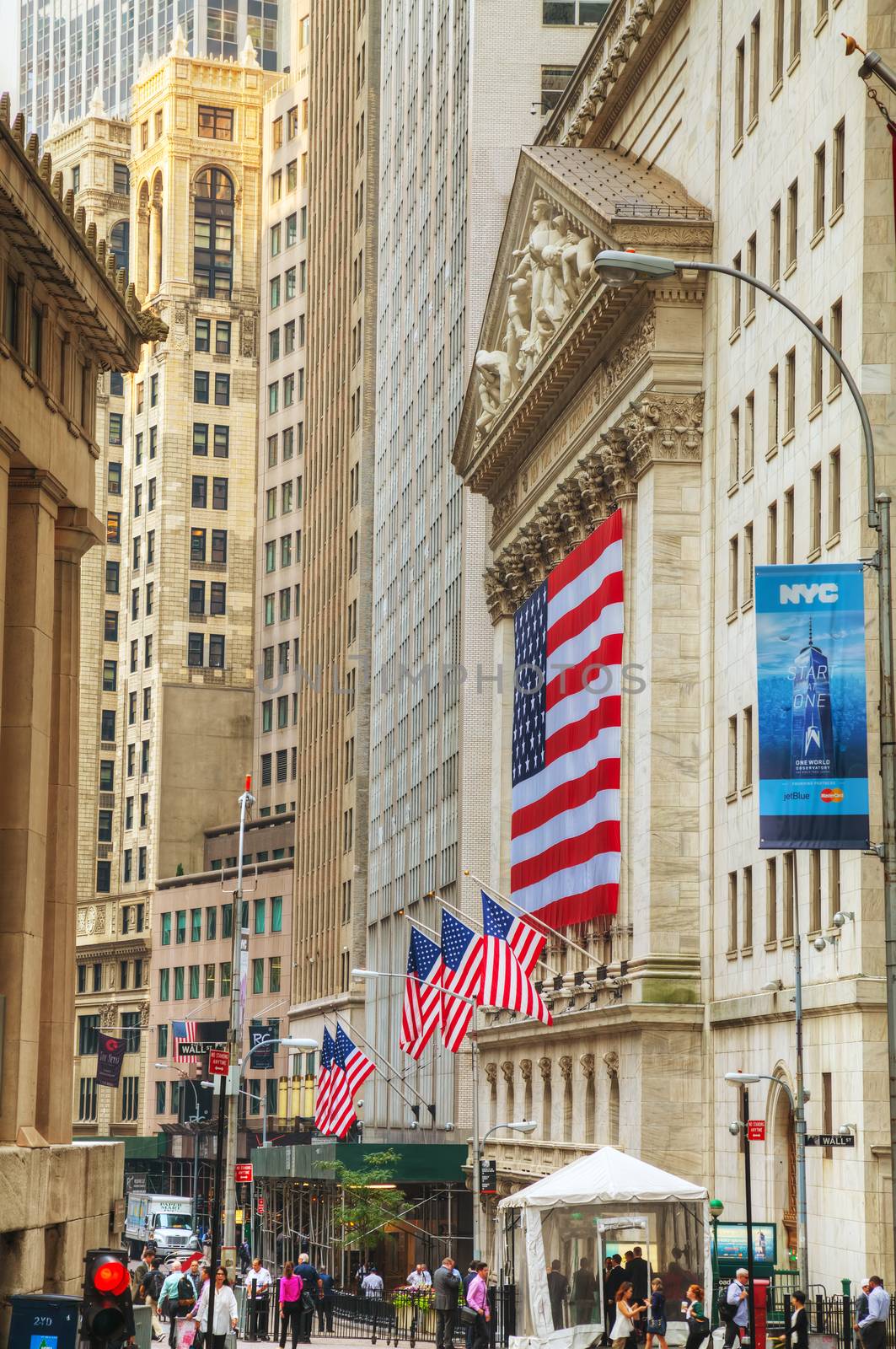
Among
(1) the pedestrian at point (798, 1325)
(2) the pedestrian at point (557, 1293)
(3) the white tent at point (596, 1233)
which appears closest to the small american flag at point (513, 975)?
(3) the white tent at point (596, 1233)

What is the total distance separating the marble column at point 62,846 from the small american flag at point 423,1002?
74.9ft

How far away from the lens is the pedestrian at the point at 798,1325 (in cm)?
3550

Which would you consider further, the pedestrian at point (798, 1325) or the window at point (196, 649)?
the window at point (196, 649)

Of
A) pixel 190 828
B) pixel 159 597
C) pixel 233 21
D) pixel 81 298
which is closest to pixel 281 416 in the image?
pixel 159 597

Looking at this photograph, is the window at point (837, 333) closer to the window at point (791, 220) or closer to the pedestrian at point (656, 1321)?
the window at point (791, 220)

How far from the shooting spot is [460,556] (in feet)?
291

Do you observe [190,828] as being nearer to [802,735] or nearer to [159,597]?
[159,597]

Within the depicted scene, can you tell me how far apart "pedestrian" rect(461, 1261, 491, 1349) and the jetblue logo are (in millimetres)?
20750

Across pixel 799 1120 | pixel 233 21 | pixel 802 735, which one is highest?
pixel 233 21

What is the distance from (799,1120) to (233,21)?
16909 centimetres

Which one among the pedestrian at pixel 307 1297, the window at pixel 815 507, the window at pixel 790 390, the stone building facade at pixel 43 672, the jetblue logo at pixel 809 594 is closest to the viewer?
the jetblue logo at pixel 809 594

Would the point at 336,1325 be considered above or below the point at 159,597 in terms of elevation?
below

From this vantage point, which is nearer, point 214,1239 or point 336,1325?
point 214,1239

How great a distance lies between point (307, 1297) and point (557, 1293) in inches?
806
